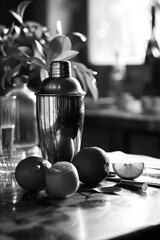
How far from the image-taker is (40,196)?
3.59 ft

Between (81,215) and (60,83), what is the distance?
0.42 metres

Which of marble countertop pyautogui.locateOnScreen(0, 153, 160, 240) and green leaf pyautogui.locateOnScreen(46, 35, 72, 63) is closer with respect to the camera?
marble countertop pyautogui.locateOnScreen(0, 153, 160, 240)

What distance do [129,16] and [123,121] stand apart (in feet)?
5.24

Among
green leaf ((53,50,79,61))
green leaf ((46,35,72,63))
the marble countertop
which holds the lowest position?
the marble countertop

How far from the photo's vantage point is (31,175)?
3.60ft

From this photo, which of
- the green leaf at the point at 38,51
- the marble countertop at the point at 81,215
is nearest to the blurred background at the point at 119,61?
the green leaf at the point at 38,51

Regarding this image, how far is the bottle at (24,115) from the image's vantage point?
1.61m

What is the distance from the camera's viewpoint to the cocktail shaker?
1259 millimetres

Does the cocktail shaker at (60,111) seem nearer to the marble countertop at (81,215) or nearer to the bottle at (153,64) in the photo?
the marble countertop at (81,215)

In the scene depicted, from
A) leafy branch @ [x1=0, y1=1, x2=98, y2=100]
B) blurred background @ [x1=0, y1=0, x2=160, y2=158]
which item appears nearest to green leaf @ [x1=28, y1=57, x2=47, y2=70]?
leafy branch @ [x1=0, y1=1, x2=98, y2=100]

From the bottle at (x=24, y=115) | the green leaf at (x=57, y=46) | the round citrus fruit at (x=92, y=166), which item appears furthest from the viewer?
the bottle at (x=24, y=115)

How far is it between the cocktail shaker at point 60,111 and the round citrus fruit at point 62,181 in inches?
8.3

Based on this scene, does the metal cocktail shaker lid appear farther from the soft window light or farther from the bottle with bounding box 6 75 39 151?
the soft window light

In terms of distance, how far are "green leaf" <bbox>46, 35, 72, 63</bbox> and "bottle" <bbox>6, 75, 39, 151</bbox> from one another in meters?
0.23
